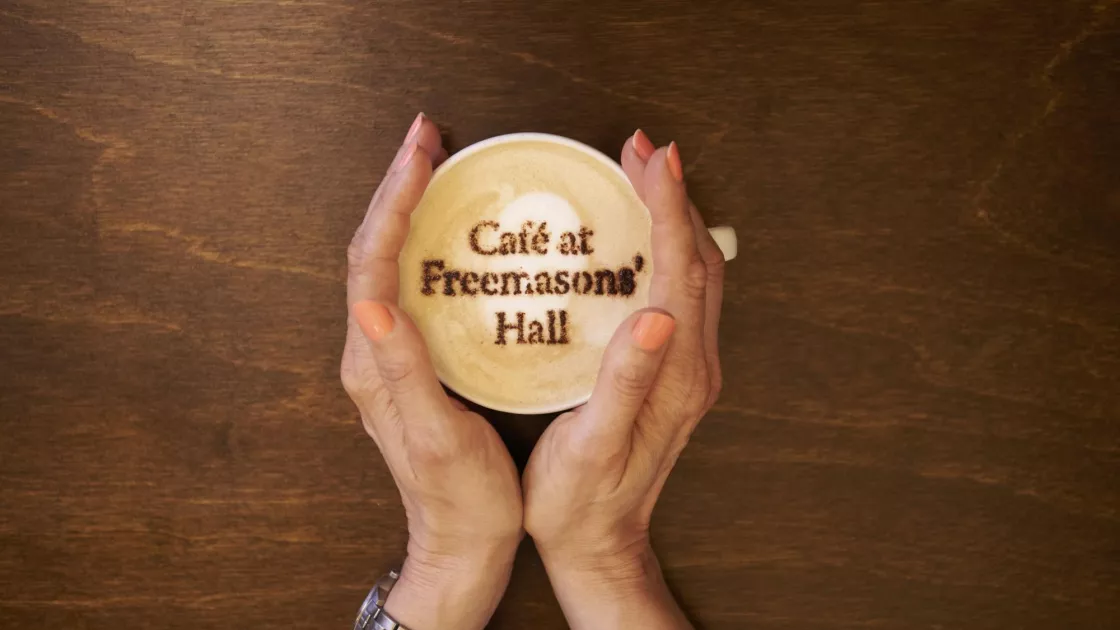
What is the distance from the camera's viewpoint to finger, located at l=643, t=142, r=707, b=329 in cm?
70

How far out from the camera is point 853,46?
0.83m

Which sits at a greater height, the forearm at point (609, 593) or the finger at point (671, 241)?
the finger at point (671, 241)

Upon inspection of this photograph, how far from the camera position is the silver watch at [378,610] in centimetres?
83

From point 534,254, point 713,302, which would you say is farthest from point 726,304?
point 534,254

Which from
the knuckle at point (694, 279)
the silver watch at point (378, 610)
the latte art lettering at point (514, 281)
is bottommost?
the silver watch at point (378, 610)

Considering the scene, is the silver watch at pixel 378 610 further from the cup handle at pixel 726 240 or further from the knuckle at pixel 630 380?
the cup handle at pixel 726 240

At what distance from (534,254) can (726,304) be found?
263 millimetres

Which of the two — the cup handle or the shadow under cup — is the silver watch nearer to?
the shadow under cup

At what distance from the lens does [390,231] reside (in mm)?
692

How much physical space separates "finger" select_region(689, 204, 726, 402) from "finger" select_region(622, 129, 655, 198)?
0.08 meters

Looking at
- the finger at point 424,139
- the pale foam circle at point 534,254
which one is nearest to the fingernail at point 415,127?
the finger at point 424,139

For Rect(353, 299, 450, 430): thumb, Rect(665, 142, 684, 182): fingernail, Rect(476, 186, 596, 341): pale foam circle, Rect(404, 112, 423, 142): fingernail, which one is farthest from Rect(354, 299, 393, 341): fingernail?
Rect(665, 142, 684, 182): fingernail

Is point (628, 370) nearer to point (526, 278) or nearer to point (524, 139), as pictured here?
point (526, 278)

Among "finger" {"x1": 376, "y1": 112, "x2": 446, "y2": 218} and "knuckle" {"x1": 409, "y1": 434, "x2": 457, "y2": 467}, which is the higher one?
"finger" {"x1": 376, "y1": 112, "x2": 446, "y2": 218}
